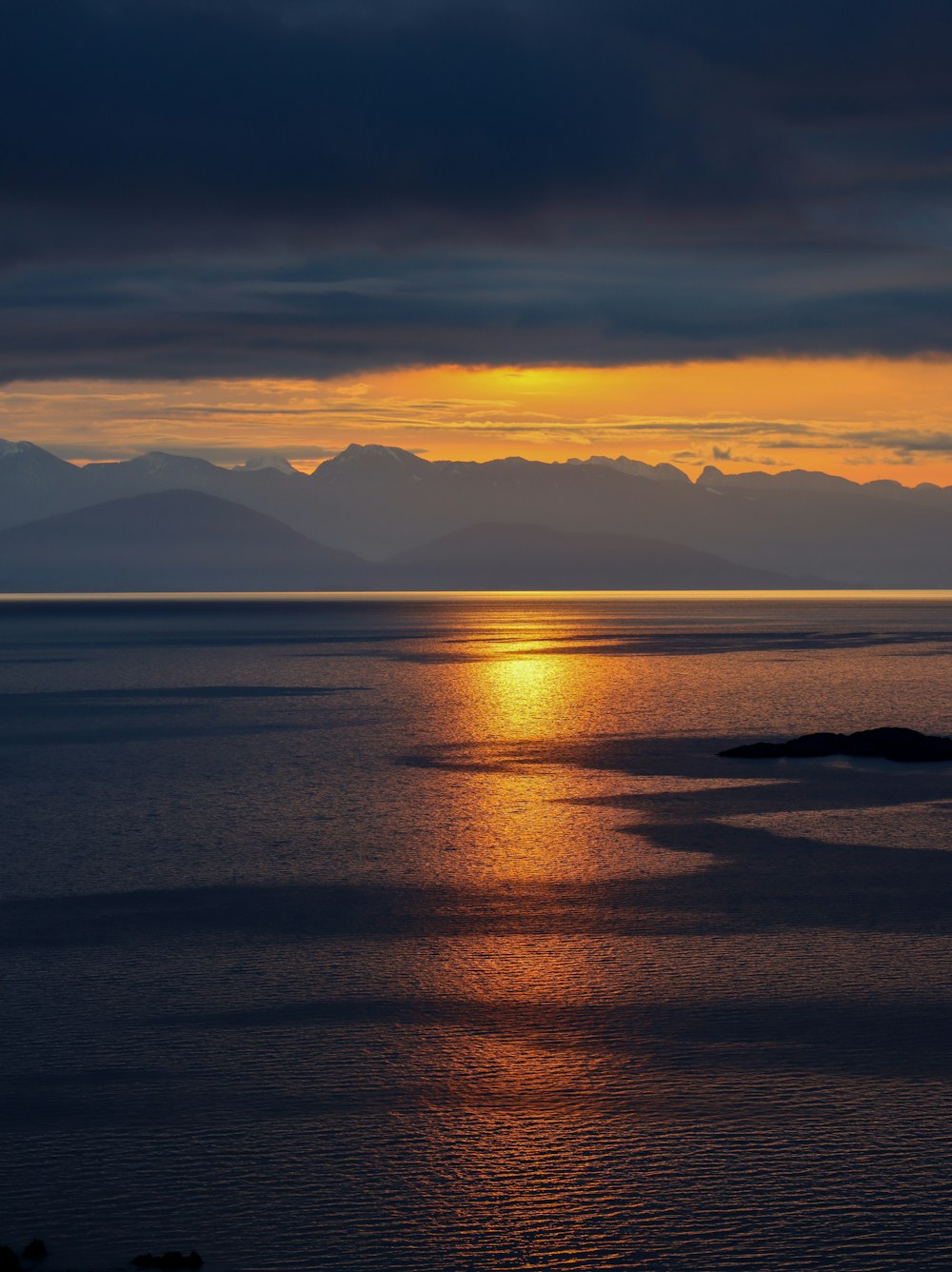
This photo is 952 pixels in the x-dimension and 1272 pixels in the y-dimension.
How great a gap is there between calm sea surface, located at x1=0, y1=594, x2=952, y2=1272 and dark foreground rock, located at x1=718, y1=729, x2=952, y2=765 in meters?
5.42

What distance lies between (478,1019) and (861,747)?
41.0 m

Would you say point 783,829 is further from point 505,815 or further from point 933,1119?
point 933,1119

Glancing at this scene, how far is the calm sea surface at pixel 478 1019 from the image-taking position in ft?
49.0

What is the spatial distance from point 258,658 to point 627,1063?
12408 cm

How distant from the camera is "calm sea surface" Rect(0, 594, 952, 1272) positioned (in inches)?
588

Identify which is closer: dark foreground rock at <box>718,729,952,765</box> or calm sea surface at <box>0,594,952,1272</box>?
calm sea surface at <box>0,594,952,1272</box>

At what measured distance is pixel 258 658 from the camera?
14138cm

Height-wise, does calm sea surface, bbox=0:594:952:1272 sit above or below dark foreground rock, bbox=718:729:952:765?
below

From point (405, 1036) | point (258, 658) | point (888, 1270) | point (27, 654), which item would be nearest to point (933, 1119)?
point (888, 1270)

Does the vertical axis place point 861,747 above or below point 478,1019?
above

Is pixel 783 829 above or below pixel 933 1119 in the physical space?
above

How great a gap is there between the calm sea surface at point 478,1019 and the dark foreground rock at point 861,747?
17.8 ft

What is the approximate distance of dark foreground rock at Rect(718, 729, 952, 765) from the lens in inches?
2279

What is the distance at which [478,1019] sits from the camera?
70.0ft
